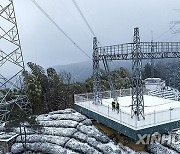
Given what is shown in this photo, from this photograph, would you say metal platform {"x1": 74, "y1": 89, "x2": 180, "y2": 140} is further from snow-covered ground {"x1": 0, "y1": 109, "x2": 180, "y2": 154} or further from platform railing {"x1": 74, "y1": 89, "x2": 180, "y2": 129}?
snow-covered ground {"x1": 0, "y1": 109, "x2": 180, "y2": 154}

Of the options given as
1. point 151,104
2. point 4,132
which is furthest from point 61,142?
point 151,104

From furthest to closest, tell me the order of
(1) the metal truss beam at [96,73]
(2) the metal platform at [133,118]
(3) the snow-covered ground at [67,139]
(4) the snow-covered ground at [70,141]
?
1. (1) the metal truss beam at [96,73]
2. (3) the snow-covered ground at [67,139]
3. (4) the snow-covered ground at [70,141]
4. (2) the metal platform at [133,118]

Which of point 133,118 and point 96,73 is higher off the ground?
point 96,73

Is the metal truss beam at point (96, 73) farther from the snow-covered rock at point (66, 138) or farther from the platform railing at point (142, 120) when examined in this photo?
the snow-covered rock at point (66, 138)

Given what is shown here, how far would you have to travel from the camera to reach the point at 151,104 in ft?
65.5

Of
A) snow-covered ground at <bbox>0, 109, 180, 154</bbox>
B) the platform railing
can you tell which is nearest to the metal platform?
the platform railing

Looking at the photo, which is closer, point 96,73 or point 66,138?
point 66,138

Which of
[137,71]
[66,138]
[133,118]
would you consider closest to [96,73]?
[137,71]

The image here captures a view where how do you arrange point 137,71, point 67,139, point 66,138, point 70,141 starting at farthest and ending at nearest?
point 66,138
point 67,139
point 70,141
point 137,71

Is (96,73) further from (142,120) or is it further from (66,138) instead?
(142,120)

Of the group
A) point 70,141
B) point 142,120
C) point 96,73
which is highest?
point 96,73

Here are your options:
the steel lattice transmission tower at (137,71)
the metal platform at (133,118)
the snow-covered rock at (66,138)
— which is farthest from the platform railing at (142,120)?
the snow-covered rock at (66,138)

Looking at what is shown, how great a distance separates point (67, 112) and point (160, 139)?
8033 millimetres

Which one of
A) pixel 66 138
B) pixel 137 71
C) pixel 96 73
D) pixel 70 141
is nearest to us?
pixel 137 71
